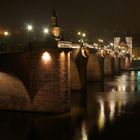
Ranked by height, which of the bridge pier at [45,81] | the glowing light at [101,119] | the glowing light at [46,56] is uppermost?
the glowing light at [46,56]

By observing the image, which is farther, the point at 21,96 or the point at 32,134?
the point at 21,96

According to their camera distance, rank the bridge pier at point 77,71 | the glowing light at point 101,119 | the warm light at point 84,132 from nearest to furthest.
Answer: the warm light at point 84,132
the glowing light at point 101,119
the bridge pier at point 77,71

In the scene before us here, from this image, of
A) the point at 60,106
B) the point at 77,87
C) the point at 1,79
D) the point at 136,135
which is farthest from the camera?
the point at 77,87

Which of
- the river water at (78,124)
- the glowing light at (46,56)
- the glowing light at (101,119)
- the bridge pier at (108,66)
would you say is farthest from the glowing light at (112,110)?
the bridge pier at (108,66)

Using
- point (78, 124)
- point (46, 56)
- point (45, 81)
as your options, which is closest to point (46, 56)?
point (46, 56)

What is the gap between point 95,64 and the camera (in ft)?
180

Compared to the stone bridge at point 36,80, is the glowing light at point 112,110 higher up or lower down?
lower down

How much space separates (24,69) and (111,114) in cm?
A: 850

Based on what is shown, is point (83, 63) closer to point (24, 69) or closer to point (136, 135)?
point (24, 69)

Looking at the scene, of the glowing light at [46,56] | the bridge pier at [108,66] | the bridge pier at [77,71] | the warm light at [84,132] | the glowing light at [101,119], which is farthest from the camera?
the bridge pier at [108,66]

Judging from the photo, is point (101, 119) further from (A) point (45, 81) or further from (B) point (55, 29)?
(B) point (55, 29)

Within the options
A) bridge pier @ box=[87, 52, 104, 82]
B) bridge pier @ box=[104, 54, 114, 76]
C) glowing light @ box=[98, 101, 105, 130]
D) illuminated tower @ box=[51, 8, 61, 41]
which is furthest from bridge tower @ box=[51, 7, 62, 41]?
bridge pier @ box=[104, 54, 114, 76]

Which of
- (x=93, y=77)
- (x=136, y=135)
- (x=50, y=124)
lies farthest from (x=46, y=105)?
(x=93, y=77)

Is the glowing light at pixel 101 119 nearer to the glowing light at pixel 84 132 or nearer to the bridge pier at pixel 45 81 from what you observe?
the glowing light at pixel 84 132
